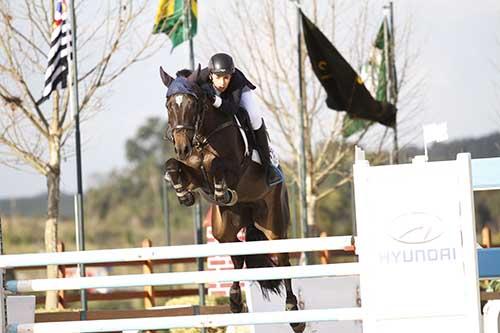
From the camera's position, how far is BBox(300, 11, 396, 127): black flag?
15.8 metres

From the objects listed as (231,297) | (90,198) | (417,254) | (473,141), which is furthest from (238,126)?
(90,198)

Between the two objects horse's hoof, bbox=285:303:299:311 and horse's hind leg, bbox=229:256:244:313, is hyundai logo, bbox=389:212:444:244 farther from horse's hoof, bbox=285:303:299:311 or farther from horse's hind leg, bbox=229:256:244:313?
horse's hind leg, bbox=229:256:244:313

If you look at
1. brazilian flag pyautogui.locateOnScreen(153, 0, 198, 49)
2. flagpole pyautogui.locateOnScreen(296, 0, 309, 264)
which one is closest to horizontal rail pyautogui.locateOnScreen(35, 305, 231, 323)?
brazilian flag pyautogui.locateOnScreen(153, 0, 198, 49)

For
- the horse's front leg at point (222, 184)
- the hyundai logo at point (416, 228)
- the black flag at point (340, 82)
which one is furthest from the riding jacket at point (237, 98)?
the black flag at point (340, 82)

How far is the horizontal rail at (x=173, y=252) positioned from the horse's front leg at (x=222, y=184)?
7.44ft

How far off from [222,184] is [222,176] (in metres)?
0.09

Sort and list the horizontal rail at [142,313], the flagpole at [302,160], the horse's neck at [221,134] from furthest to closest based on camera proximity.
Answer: the flagpole at [302,160] → the horizontal rail at [142,313] → the horse's neck at [221,134]

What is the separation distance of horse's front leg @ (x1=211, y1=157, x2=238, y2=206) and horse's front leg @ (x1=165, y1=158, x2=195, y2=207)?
18 centimetres

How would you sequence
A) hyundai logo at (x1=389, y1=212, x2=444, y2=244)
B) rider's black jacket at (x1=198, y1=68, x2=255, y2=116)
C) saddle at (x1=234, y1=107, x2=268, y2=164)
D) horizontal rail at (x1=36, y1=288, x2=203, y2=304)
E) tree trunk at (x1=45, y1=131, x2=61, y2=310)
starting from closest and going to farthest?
hyundai logo at (x1=389, y1=212, x2=444, y2=244)
rider's black jacket at (x1=198, y1=68, x2=255, y2=116)
saddle at (x1=234, y1=107, x2=268, y2=164)
horizontal rail at (x1=36, y1=288, x2=203, y2=304)
tree trunk at (x1=45, y1=131, x2=61, y2=310)

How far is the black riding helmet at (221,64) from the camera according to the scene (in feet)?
23.1

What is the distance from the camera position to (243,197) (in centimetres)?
745

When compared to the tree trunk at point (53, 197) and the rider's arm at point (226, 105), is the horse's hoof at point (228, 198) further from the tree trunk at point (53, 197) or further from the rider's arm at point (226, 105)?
the tree trunk at point (53, 197)

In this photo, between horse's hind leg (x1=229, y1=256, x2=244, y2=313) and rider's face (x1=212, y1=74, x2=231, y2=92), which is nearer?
rider's face (x1=212, y1=74, x2=231, y2=92)

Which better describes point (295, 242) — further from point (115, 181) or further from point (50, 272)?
point (115, 181)
